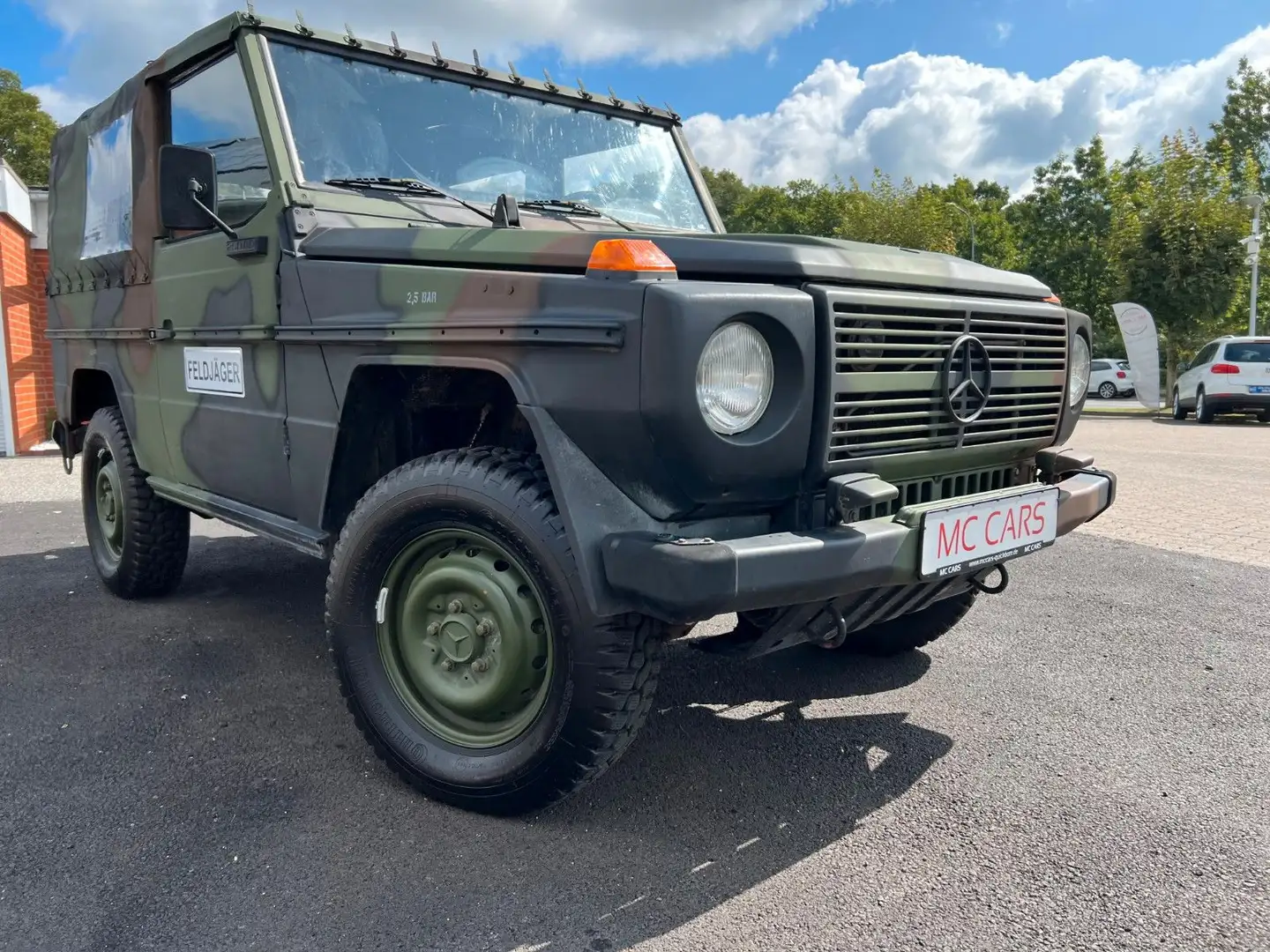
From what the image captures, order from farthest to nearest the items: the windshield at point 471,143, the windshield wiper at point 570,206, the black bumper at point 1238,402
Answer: the black bumper at point 1238,402
the windshield wiper at point 570,206
the windshield at point 471,143

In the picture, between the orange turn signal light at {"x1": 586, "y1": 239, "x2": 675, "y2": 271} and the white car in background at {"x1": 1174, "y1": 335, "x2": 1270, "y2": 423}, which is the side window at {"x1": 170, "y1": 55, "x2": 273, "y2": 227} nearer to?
the orange turn signal light at {"x1": 586, "y1": 239, "x2": 675, "y2": 271}

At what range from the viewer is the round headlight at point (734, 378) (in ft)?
7.04

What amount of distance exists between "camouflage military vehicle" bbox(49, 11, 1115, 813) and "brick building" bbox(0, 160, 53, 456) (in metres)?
8.52

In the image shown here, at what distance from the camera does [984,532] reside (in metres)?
2.52

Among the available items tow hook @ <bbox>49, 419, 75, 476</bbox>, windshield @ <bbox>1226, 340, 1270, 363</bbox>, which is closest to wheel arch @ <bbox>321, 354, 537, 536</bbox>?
tow hook @ <bbox>49, 419, 75, 476</bbox>

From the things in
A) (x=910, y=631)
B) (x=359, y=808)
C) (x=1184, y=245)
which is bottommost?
(x=359, y=808)

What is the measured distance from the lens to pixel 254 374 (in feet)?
10.8

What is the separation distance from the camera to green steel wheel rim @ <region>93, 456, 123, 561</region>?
4703 mm

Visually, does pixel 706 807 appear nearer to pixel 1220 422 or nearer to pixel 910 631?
pixel 910 631

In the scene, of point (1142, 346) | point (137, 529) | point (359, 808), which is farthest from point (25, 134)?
point (359, 808)

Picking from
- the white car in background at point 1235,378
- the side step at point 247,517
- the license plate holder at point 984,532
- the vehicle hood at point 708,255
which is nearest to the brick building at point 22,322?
the side step at point 247,517

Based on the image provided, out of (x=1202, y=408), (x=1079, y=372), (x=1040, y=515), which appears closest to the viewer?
(x=1040, y=515)

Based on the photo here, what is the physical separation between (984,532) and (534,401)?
120cm

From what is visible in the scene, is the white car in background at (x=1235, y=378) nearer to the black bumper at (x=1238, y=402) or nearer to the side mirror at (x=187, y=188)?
the black bumper at (x=1238, y=402)
